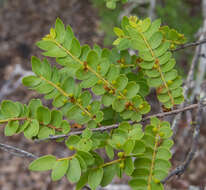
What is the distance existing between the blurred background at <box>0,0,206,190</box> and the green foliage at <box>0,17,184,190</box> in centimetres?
175

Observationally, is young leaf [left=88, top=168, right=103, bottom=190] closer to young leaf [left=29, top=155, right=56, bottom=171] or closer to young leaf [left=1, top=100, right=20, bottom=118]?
young leaf [left=29, top=155, right=56, bottom=171]

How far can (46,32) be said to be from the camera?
438cm

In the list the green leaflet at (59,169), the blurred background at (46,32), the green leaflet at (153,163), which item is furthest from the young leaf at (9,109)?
the blurred background at (46,32)

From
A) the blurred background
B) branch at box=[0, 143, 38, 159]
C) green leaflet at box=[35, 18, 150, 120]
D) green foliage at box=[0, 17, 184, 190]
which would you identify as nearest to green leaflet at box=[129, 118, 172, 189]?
green foliage at box=[0, 17, 184, 190]

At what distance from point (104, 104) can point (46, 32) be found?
12.5 feet

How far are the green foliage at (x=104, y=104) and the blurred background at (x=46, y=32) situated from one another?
175 cm

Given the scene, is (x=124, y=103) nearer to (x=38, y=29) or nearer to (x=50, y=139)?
(x=50, y=139)

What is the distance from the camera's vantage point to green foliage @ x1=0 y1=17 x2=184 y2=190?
2.58 ft

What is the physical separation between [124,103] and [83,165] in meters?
0.26

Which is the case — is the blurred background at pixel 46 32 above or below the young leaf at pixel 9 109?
above

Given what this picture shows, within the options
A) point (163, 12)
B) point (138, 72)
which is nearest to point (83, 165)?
point (138, 72)

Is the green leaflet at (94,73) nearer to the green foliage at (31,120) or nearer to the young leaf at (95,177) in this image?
the green foliage at (31,120)

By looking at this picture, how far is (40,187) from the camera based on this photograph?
3305mm

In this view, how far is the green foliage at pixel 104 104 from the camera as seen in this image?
0.79m
